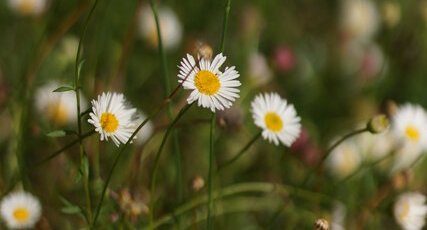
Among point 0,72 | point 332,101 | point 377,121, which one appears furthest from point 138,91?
point 377,121

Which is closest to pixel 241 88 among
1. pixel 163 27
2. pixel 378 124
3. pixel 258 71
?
pixel 258 71

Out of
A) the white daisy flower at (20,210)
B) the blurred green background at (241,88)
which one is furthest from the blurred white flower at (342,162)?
the white daisy flower at (20,210)

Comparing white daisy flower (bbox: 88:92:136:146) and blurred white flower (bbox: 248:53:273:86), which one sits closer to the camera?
white daisy flower (bbox: 88:92:136:146)

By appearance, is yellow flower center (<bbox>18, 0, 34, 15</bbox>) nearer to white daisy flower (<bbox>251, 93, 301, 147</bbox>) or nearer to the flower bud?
white daisy flower (<bbox>251, 93, 301, 147</bbox>)

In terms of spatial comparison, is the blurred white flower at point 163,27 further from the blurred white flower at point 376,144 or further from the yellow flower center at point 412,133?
the yellow flower center at point 412,133

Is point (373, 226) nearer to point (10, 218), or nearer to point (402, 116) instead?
point (402, 116)

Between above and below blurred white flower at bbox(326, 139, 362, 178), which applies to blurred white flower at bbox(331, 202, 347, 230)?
below

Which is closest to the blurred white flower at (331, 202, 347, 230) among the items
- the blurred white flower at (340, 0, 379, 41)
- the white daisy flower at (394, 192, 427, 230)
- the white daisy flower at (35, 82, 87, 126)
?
the white daisy flower at (394, 192, 427, 230)
